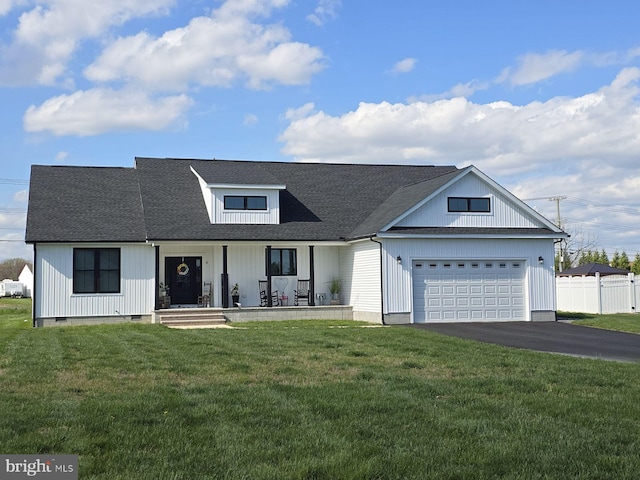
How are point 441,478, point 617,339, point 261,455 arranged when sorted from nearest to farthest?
point 441,478
point 261,455
point 617,339

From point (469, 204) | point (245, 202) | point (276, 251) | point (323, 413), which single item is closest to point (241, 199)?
point (245, 202)

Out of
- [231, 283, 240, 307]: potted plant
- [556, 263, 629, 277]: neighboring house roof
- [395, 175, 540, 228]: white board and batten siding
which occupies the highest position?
[395, 175, 540, 228]: white board and batten siding

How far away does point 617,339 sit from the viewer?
18.7 meters

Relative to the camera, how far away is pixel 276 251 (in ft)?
86.2

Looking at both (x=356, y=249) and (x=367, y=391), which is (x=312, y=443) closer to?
(x=367, y=391)

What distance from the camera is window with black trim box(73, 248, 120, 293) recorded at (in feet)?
78.4

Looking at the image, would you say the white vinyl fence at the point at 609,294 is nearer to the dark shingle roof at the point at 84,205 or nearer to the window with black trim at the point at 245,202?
the window with black trim at the point at 245,202

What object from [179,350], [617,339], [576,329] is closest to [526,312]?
[576,329]

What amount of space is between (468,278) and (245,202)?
8.30m

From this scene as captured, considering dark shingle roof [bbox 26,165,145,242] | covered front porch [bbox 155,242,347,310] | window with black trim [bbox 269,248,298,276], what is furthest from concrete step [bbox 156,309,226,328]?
window with black trim [bbox 269,248,298,276]

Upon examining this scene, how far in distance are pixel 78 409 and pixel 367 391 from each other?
363 cm

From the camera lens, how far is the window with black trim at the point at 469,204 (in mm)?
24531

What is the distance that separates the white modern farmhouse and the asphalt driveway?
1386 mm

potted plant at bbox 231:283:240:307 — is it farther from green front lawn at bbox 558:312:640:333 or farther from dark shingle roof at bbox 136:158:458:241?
green front lawn at bbox 558:312:640:333
